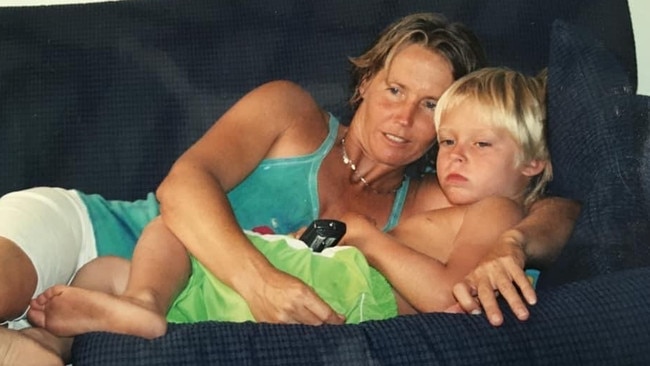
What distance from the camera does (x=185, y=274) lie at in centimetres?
133

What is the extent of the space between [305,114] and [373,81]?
138mm

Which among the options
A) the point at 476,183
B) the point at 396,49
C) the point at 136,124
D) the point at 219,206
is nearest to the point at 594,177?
the point at 476,183

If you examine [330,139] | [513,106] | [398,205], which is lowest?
[398,205]

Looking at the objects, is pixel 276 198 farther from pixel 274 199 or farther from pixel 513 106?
pixel 513 106

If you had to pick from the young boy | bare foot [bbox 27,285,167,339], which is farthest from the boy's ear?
bare foot [bbox 27,285,167,339]

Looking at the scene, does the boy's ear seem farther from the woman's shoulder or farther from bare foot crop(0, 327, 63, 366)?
bare foot crop(0, 327, 63, 366)

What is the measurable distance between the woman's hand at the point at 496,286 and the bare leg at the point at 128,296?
0.38 metres

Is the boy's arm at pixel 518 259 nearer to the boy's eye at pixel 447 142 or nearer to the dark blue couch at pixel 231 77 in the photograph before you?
the dark blue couch at pixel 231 77

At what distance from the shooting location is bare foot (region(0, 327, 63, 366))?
1.08 metres

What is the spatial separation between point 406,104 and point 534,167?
239 mm

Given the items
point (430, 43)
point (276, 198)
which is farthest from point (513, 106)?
point (276, 198)

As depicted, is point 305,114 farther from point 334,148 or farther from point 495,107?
point 495,107

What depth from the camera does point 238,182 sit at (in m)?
1.52

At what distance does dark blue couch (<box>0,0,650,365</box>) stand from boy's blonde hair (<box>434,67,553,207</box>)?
0.12ft
